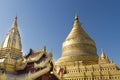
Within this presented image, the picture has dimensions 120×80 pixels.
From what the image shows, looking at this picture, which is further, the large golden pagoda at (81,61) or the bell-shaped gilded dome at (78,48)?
the bell-shaped gilded dome at (78,48)

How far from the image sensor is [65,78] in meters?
38.1

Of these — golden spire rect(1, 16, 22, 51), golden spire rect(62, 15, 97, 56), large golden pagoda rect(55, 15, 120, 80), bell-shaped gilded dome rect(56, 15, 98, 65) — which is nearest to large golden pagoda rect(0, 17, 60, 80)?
golden spire rect(1, 16, 22, 51)

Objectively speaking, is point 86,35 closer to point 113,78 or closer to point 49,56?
point 113,78

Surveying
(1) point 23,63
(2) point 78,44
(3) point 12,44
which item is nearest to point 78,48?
(2) point 78,44

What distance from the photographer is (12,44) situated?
28.9m

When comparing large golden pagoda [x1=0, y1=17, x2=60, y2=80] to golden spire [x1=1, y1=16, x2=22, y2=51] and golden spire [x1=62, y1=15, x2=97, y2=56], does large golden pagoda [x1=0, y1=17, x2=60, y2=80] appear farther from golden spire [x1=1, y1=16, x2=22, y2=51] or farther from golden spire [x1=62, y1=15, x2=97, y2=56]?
golden spire [x1=62, y1=15, x2=97, y2=56]

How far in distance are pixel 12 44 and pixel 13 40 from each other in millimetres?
694

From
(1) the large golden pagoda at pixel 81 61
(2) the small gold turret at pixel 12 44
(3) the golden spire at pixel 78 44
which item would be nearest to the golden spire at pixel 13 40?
(2) the small gold turret at pixel 12 44

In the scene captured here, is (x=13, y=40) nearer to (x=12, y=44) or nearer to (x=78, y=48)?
(x=12, y=44)

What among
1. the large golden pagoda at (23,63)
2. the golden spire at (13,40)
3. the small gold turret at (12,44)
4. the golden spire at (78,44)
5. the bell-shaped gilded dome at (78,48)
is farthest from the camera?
the golden spire at (78,44)

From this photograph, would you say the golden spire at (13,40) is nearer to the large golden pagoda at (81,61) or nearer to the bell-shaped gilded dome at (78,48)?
the large golden pagoda at (81,61)

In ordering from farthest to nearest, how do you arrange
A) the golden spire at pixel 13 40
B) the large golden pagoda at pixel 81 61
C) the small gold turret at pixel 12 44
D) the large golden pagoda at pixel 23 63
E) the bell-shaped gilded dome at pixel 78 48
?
the bell-shaped gilded dome at pixel 78 48 → the large golden pagoda at pixel 81 61 → the golden spire at pixel 13 40 → the small gold turret at pixel 12 44 → the large golden pagoda at pixel 23 63

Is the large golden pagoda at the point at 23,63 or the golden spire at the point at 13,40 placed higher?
the golden spire at the point at 13,40

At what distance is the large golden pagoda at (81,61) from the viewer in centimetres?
3699
